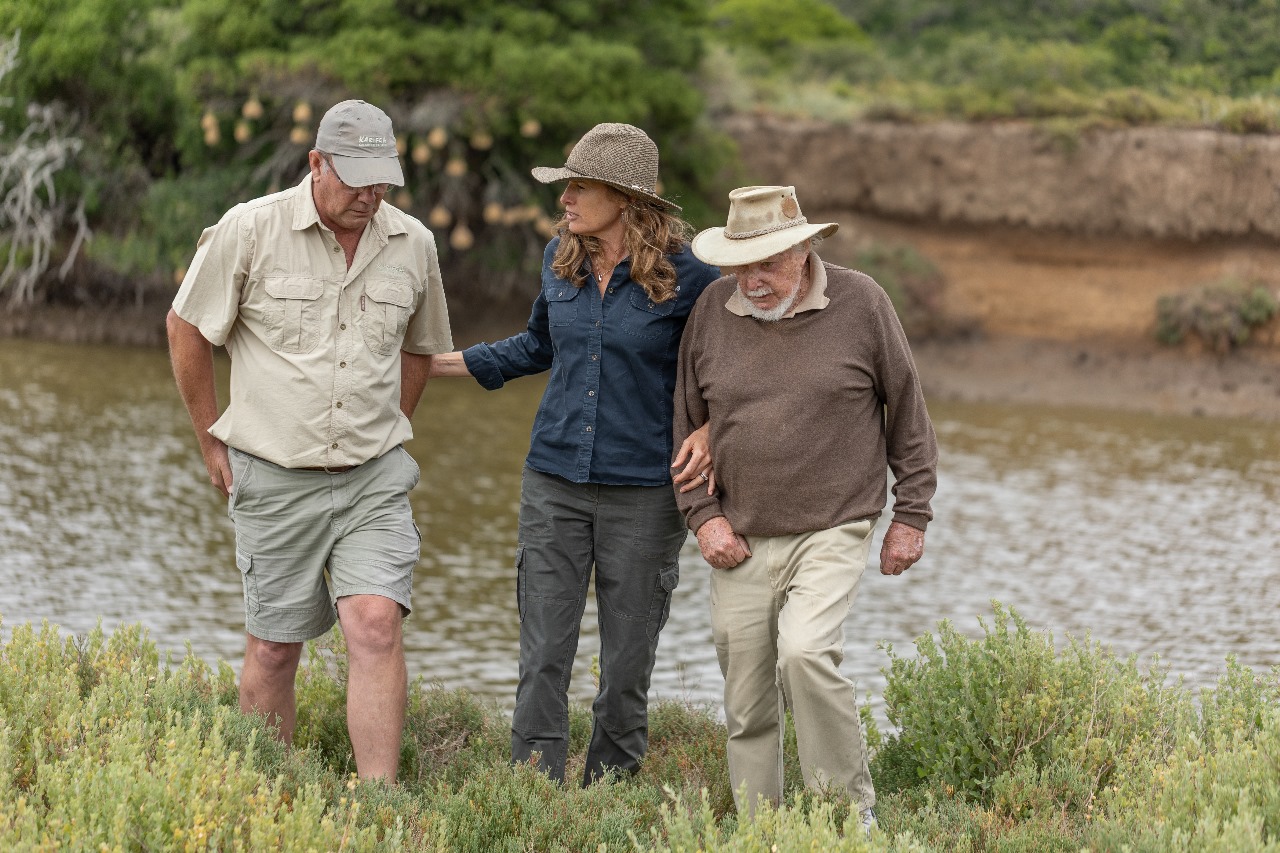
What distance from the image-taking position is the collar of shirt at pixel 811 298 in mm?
5031

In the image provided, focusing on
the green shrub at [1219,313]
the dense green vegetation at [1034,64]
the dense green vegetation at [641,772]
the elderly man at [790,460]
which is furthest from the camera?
the dense green vegetation at [1034,64]

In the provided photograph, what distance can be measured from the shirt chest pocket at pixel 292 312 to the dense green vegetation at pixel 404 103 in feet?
48.7

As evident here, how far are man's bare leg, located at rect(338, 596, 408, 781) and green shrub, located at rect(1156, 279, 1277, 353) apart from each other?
19.2 m

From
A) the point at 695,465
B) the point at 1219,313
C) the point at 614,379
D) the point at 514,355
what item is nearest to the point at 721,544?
the point at 695,465

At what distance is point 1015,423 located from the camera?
19.1 metres

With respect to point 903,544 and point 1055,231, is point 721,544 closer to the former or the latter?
point 903,544

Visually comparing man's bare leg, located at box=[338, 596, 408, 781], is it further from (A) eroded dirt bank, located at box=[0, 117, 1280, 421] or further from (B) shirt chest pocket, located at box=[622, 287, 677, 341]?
(A) eroded dirt bank, located at box=[0, 117, 1280, 421]

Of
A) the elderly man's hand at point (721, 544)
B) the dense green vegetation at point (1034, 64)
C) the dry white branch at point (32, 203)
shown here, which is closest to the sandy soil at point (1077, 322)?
the dense green vegetation at point (1034, 64)

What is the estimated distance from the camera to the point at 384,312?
17.2ft

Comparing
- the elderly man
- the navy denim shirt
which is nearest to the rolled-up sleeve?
the navy denim shirt

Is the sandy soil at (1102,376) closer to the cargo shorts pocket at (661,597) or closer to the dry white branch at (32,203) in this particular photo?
the dry white branch at (32,203)

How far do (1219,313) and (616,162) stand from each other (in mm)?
18811

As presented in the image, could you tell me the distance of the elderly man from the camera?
4945mm

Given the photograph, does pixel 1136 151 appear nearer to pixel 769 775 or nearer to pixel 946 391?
pixel 946 391
